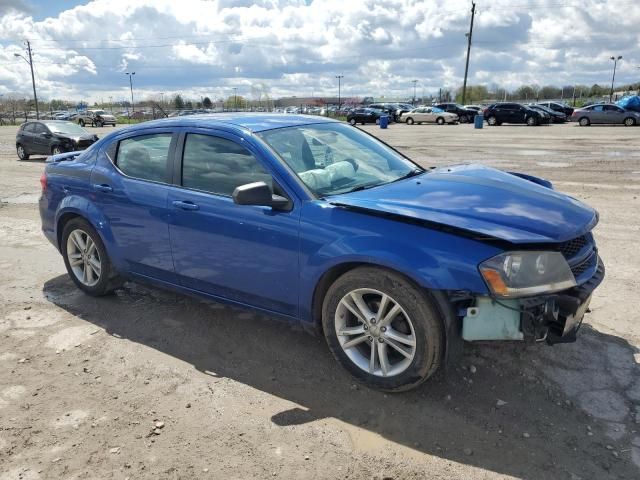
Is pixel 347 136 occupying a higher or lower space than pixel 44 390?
higher

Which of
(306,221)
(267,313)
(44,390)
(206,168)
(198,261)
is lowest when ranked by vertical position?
(44,390)

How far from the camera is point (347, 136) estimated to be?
4453 mm

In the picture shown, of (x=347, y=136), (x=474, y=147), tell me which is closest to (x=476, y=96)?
(x=474, y=147)

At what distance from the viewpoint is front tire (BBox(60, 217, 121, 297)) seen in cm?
483

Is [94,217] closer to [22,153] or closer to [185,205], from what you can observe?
[185,205]

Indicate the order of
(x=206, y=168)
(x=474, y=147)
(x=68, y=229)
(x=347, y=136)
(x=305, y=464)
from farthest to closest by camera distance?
(x=474, y=147) < (x=68, y=229) < (x=347, y=136) < (x=206, y=168) < (x=305, y=464)

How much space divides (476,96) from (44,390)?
105 meters

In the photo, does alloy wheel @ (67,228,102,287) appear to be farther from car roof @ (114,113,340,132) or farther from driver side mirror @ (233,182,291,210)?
driver side mirror @ (233,182,291,210)

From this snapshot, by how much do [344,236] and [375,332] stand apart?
0.62 m

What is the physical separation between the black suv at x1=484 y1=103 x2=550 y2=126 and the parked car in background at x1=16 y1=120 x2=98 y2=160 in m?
27.6

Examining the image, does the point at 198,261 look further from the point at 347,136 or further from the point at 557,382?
the point at 557,382

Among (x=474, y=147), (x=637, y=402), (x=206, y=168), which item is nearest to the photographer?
(x=637, y=402)

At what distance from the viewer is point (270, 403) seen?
3.31m

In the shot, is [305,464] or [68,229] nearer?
[305,464]
